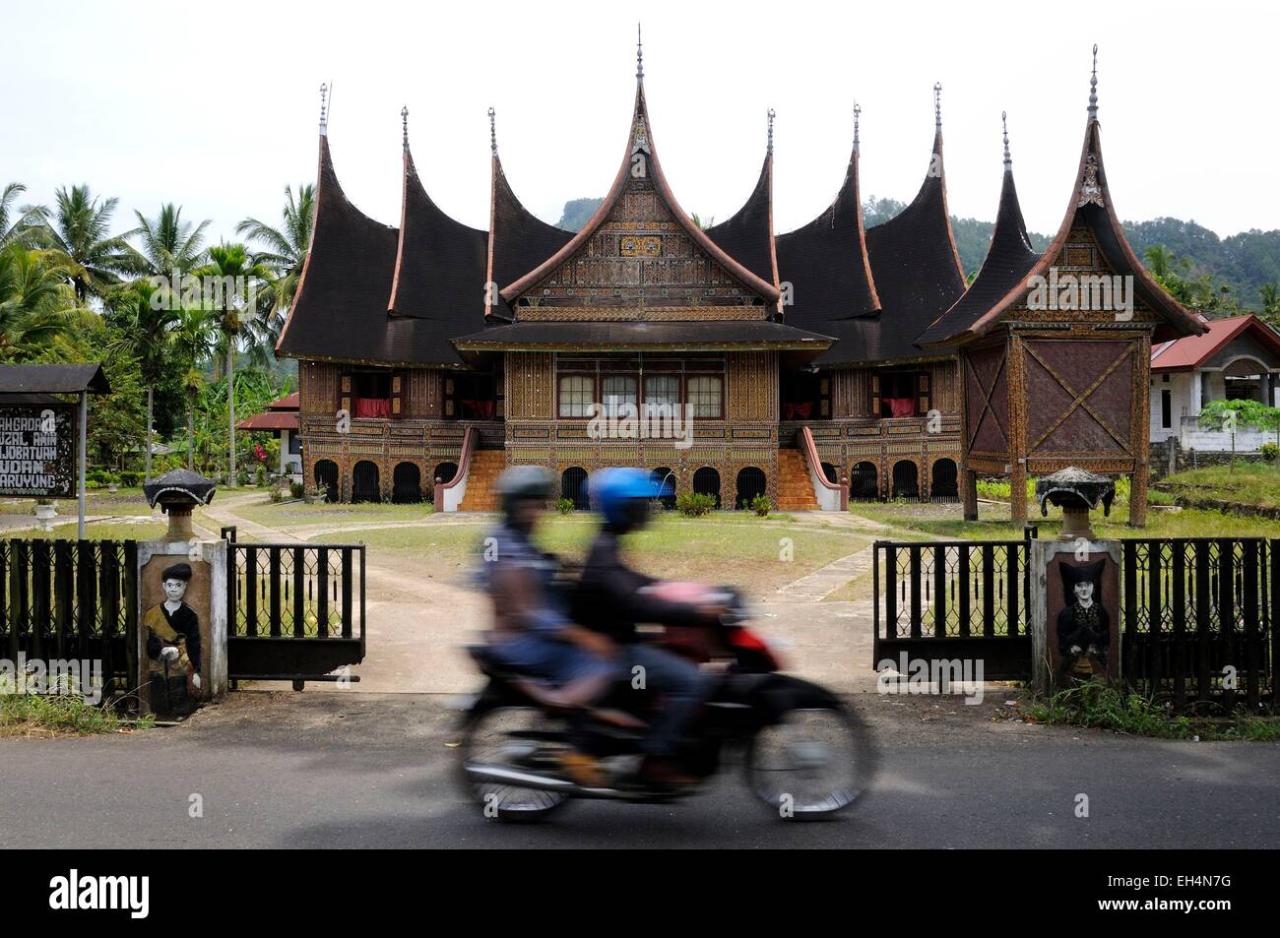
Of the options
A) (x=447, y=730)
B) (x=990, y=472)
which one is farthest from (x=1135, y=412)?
(x=447, y=730)

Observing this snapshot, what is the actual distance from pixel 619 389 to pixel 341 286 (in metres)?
10.8

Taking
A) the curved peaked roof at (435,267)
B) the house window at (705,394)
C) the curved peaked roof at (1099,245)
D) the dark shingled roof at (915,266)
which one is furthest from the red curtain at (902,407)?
Result: the curved peaked roof at (435,267)

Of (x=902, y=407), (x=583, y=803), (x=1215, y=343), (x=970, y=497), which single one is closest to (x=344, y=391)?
(x=902, y=407)

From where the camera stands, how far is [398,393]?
103 ft

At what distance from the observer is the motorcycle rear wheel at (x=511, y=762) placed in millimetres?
5125

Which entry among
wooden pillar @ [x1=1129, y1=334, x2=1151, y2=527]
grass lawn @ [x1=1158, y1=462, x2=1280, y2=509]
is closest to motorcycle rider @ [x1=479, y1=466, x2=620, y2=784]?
wooden pillar @ [x1=1129, y1=334, x2=1151, y2=527]

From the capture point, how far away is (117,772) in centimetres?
596

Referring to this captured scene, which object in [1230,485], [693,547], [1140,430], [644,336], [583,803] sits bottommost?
[583,803]

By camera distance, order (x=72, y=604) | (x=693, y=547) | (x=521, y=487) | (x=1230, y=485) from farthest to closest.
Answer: (x=1230, y=485) < (x=693, y=547) < (x=72, y=604) < (x=521, y=487)

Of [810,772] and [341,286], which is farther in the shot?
[341,286]

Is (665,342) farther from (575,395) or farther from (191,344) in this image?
(191,344)

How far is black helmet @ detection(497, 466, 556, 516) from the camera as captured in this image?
5.34 m

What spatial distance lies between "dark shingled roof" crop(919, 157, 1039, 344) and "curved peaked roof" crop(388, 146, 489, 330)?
1572 cm

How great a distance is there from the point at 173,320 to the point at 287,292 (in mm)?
4750
